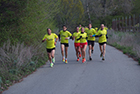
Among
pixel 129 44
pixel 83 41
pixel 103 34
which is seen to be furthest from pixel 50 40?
pixel 129 44

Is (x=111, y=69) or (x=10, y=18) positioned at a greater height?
(x=10, y=18)

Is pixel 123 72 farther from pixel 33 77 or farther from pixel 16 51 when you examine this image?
pixel 16 51

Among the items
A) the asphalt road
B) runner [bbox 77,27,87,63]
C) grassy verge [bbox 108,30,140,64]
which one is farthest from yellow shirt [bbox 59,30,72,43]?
grassy verge [bbox 108,30,140,64]

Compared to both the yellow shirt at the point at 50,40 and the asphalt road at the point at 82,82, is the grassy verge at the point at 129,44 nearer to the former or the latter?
the asphalt road at the point at 82,82

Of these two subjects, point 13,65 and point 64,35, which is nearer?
point 13,65

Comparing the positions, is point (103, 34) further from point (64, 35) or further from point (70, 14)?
point (70, 14)

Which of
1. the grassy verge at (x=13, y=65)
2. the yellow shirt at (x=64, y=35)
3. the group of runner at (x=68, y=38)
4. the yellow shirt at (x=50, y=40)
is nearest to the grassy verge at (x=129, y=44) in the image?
the group of runner at (x=68, y=38)

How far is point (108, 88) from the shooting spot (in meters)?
7.44

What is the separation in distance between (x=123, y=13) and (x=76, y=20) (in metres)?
11.9

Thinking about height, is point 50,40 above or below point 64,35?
below

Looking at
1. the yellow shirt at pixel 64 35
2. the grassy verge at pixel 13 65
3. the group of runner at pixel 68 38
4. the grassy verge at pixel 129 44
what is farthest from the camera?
the grassy verge at pixel 129 44

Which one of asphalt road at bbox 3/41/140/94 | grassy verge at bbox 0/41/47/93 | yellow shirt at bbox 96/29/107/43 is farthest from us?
yellow shirt at bbox 96/29/107/43

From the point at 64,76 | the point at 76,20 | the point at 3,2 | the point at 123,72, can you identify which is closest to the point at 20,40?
the point at 3,2

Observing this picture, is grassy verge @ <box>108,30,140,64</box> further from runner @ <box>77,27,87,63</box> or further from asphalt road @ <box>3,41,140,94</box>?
asphalt road @ <box>3,41,140,94</box>
